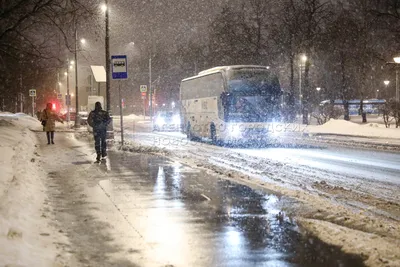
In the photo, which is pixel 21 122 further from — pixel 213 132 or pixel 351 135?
pixel 351 135

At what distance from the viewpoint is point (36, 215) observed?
8.48 m

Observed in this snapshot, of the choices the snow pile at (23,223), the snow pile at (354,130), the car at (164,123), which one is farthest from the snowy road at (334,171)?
the car at (164,123)

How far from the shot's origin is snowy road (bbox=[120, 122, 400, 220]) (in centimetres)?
1080

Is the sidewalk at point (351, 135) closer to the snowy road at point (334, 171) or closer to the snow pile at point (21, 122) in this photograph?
the snowy road at point (334, 171)

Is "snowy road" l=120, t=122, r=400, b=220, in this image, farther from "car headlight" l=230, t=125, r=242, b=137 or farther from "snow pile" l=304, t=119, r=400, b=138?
"snow pile" l=304, t=119, r=400, b=138

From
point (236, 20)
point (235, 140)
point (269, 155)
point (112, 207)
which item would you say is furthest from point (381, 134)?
point (112, 207)

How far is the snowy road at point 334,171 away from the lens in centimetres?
1080

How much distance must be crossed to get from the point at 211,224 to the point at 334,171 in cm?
789

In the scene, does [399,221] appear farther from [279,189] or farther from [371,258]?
[279,189]

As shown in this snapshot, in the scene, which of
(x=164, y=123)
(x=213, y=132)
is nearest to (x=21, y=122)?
(x=164, y=123)

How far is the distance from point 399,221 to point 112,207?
16.0 ft

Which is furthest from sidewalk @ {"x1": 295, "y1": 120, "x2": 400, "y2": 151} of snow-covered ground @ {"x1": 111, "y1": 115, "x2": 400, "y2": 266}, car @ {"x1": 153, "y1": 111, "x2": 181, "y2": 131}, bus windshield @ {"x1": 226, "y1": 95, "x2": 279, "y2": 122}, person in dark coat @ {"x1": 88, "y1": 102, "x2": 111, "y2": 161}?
person in dark coat @ {"x1": 88, "y1": 102, "x2": 111, "y2": 161}

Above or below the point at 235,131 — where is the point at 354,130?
below

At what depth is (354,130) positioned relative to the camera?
3709 centimetres
